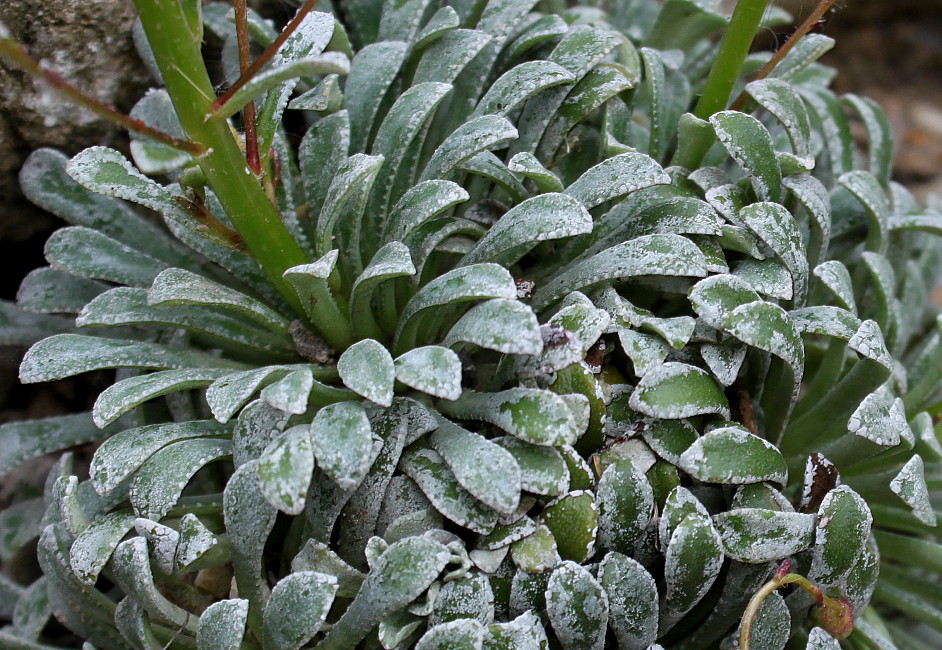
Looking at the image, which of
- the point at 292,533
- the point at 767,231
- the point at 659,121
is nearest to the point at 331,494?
the point at 292,533

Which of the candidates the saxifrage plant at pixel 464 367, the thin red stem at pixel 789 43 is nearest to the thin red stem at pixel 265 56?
the saxifrage plant at pixel 464 367

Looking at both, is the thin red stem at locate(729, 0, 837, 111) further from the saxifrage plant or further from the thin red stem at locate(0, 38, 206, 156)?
the thin red stem at locate(0, 38, 206, 156)

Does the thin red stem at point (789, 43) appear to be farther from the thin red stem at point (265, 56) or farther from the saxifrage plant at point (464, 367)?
the thin red stem at point (265, 56)

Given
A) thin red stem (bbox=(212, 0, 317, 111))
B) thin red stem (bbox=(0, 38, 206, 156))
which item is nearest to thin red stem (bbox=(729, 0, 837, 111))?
thin red stem (bbox=(212, 0, 317, 111))

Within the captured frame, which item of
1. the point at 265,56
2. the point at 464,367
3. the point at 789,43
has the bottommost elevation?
the point at 464,367

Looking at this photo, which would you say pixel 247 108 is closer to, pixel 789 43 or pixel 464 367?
pixel 464 367

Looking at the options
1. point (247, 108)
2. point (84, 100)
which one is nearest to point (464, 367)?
point (247, 108)

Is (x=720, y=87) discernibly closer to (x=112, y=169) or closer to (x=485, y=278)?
(x=485, y=278)
